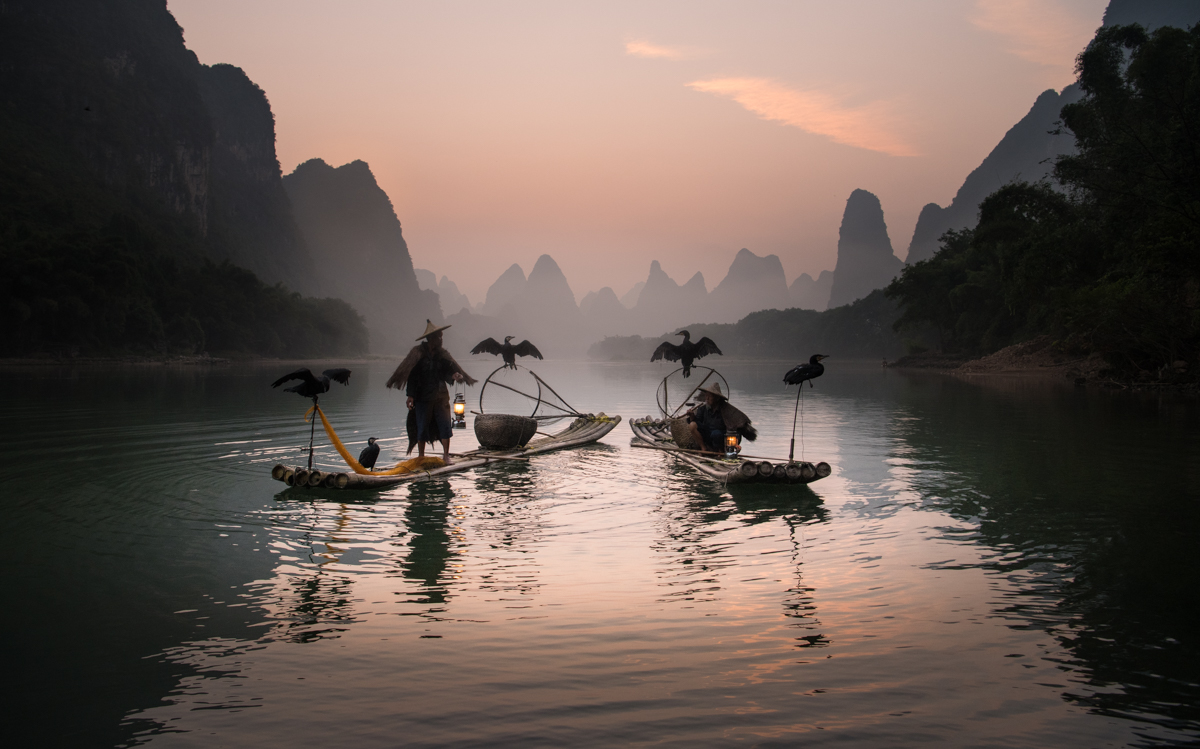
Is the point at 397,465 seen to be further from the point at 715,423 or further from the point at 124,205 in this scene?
the point at 124,205

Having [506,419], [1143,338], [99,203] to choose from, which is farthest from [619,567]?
[99,203]

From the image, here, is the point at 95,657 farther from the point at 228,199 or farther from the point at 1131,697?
the point at 228,199

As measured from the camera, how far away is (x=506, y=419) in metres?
14.1

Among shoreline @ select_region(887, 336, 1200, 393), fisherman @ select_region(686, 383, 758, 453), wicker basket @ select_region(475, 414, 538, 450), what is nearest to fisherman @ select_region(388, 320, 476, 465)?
wicker basket @ select_region(475, 414, 538, 450)

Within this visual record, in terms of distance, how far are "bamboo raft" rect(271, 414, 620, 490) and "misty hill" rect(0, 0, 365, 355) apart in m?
53.6

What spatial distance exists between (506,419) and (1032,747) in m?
11.2

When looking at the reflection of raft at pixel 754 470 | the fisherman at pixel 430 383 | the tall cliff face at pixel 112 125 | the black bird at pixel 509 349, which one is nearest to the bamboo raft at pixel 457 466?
the fisherman at pixel 430 383

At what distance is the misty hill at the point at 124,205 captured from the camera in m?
59.4

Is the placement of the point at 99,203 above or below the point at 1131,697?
→ above

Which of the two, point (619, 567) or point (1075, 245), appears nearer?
point (619, 567)

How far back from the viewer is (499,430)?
552 inches

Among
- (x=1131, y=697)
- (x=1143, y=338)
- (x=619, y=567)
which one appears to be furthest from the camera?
(x=1143, y=338)

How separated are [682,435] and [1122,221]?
29.3 meters

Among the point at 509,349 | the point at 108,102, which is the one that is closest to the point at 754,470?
the point at 509,349
